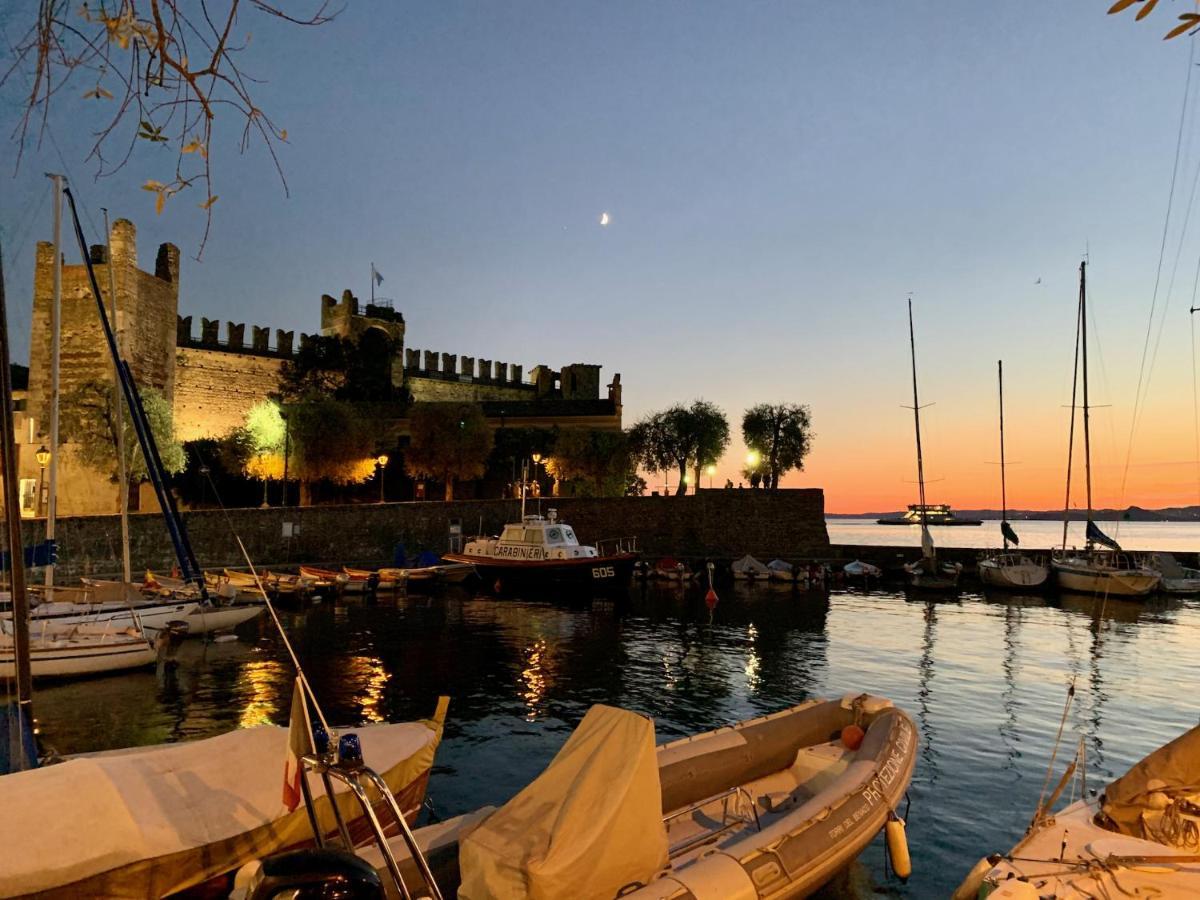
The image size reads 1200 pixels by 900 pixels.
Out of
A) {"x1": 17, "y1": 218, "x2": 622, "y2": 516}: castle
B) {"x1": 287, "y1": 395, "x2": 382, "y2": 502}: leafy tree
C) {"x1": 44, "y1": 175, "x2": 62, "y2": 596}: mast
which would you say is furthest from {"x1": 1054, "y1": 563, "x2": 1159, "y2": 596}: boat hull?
{"x1": 287, "y1": 395, "x2": 382, "y2": 502}: leafy tree

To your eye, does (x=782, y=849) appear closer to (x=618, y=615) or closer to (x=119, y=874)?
(x=119, y=874)

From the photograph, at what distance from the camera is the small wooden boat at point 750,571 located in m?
43.2

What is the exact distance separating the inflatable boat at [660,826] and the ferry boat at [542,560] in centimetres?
2674

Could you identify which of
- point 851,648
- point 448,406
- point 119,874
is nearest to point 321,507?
point 448,406

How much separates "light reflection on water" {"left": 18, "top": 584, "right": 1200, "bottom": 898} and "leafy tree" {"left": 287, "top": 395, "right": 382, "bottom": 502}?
22.3 meters

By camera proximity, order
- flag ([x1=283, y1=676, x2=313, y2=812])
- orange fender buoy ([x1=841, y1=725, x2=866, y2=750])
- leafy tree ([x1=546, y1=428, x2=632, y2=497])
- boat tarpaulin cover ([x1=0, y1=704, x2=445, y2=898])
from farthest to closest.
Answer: leafy tree ([x1=546, y1=428, x2=632, y2=497])
orange fender buoy ([x1=841, y1=725, x2=866, y2=750])
boat tarpaulin cover ([x1=0, y1=704, x2=445, y2=898])
flag ([x1=283, y1=676, x2=313, y2=812])

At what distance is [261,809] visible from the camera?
654 centimetres

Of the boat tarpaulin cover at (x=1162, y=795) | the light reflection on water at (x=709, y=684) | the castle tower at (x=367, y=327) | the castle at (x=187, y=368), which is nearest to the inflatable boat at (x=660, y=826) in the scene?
the light reflection on water at (x=709, y=684)

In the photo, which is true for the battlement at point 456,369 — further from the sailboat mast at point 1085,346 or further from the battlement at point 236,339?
the sailboat mast at point 1085,346

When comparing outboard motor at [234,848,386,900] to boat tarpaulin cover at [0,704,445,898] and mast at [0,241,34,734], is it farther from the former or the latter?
mast at [0,241,34,734]

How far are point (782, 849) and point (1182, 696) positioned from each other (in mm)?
17268

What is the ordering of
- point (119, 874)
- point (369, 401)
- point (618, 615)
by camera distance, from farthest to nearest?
1. point (369, 401)
2. point (618, 615)
3. point (119, 874)

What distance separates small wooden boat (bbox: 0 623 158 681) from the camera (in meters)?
17.0

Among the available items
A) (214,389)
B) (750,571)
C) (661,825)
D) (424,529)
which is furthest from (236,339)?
(661,825)
